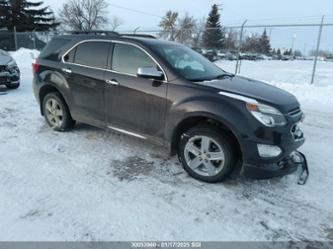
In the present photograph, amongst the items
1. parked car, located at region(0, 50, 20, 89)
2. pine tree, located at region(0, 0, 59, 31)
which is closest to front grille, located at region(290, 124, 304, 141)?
parked car, located at region(0, 50, 20, 89)

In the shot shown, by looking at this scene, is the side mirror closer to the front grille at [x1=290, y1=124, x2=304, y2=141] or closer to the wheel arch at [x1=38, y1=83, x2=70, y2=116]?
the front grille at [x1=290, y1=124, x2=304, y2=141]

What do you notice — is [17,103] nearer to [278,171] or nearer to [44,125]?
[44,125]

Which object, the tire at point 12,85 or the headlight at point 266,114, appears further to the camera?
the tire at point 12,85

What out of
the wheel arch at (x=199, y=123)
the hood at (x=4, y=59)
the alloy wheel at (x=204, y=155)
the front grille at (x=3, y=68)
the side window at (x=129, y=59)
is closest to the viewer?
the wheel arch at (x=199, y=123)

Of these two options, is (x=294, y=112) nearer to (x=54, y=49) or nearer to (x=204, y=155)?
(x=204, y=155)

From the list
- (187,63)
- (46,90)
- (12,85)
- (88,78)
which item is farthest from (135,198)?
(12,85)

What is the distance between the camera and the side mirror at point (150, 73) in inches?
158

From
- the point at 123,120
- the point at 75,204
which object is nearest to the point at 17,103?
the point at 123,120

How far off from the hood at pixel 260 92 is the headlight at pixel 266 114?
0.26 ft

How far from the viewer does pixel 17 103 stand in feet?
24.7

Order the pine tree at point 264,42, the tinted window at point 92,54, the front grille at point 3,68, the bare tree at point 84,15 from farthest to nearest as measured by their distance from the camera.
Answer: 1. the bare tree at point 84,15
2. the pine tree at point 264,42
3. the front grille at point 3,68
4. the tinted window at point 92,54

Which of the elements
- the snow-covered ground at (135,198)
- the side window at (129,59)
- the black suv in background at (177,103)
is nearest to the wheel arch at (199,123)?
the black suv in background at (177,103)

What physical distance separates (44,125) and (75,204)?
10.2 feet

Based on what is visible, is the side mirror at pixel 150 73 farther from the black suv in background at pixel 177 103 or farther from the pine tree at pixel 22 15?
the pine tree at pixel 22 15
